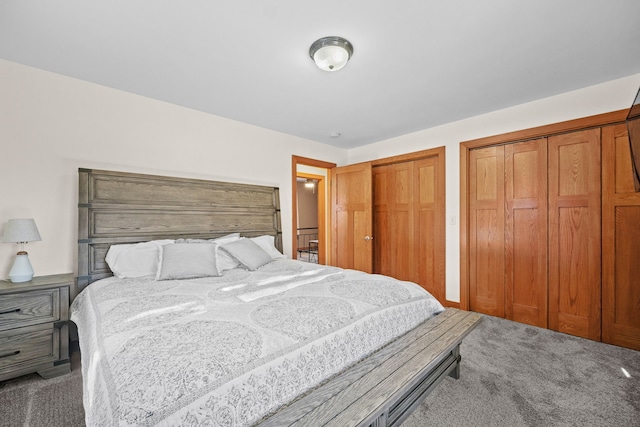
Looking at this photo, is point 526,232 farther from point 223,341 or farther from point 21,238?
point 21,238

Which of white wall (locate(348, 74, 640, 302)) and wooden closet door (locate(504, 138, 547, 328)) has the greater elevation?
white wall (locate(348, 74, 640, 302))

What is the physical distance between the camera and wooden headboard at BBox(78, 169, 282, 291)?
2398 mm

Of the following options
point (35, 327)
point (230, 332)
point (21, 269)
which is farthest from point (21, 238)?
point (230, 332)

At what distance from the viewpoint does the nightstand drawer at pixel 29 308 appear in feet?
6.07

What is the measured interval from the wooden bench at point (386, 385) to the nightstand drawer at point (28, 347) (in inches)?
81.7

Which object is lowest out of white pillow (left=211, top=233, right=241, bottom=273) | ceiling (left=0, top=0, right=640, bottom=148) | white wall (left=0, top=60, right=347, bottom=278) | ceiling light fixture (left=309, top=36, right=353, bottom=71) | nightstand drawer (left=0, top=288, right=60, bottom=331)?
nightstand drawer (left=0, top=288, right=60, bottom=331)

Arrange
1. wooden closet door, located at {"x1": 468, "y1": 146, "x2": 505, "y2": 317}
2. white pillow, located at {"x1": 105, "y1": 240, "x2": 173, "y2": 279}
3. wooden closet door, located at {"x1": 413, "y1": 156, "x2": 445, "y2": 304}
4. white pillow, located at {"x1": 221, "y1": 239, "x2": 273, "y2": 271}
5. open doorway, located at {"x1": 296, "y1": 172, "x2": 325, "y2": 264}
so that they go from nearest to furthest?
white pillow, located at {"x1": 105, "y1": 240, "x2": 173, "y2": 279} → white pillow, located at {"x1": 221, "y1": 239, "x2": 273, "y2": 271} → wooden closet door, located at {"x1": 468, "y1": 146, "x2": 505, "y2": 317} → wooden closet door, located at {"x1": 413, "y1": 156, "x2": 445, "y2": 304} → open doorway, located at {"x1": 296, "y1": 172, "x2": 325, "y2": 264}

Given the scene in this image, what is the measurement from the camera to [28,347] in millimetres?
1913

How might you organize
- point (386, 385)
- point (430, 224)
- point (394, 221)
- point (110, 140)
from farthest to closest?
point (394, 221) → point (430, 224) → point (110, 140) → point (386, 385)

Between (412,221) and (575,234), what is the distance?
1757mm

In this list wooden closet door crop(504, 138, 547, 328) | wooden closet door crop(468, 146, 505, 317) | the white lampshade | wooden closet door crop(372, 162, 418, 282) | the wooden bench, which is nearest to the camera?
the wooden bench

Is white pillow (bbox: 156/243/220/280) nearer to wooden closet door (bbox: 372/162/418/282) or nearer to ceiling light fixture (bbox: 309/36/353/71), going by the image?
ceiling light fixture (bbox: 309/36/353/71)

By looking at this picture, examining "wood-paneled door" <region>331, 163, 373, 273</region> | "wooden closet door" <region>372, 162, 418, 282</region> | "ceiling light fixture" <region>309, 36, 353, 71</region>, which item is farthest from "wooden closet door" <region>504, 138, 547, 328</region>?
"ceiling light fixture" <region>309, 36, 353, 71</region>

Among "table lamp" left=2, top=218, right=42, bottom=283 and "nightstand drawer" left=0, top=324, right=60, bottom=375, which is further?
"table lamp" left=2, top=218, right=42, bottom=283
